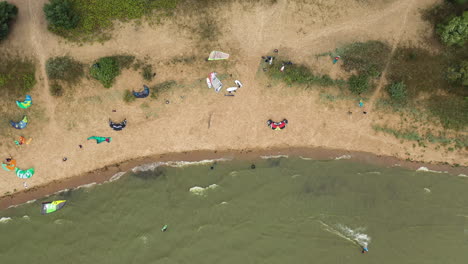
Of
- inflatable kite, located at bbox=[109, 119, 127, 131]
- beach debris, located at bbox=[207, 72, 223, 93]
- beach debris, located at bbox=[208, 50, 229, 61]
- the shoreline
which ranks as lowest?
the shoreline

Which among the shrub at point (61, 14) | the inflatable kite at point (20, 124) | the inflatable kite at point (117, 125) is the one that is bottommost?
the inflatable kite at point (117, 125)

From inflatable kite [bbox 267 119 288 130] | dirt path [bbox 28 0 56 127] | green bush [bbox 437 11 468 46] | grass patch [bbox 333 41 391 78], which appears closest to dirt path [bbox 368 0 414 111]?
grass patch [bbox 333 41 391 78]

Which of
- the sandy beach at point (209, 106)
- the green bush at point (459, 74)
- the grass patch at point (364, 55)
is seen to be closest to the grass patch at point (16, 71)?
the sandy beach at point (209, 106)

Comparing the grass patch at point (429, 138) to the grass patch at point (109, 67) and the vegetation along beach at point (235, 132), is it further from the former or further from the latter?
the grass patch at point (109, 67)

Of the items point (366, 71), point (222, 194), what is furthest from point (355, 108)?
point (222, 194)

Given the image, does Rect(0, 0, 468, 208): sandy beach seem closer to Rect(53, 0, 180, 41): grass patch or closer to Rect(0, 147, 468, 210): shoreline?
Rect(0, 147, 468, 210): shoreline

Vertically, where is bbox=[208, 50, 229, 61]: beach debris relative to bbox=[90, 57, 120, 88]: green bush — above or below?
above

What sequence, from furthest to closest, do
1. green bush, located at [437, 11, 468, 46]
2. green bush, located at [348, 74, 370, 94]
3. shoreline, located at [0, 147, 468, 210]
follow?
green bush, located at [348, 74, 370, 94], shoreline, located at [0, 147, 468, 210], green bush, located at [437, 11, 468, 46]
